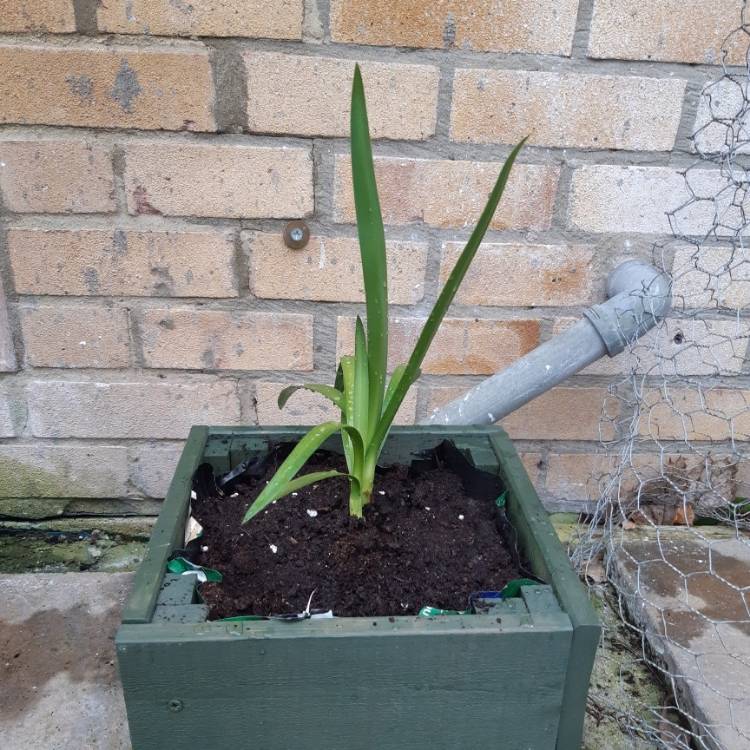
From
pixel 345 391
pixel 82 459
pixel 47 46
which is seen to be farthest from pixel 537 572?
pixel 47 46

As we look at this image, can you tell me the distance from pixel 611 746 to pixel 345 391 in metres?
0.64

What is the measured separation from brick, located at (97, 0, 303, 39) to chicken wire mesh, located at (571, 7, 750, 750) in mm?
732

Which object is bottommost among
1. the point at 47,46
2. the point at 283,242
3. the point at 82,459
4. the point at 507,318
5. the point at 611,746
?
the point at 611,746

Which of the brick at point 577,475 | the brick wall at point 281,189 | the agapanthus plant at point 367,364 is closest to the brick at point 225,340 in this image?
the brick wall at point 281,189

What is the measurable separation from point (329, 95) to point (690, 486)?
1068mm

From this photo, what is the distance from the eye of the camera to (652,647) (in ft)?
3.58

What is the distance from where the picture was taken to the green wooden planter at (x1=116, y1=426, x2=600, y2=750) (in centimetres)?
61

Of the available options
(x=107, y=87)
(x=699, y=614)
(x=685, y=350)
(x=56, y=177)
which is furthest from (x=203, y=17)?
(x=699, y=614)

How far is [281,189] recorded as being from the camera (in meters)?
1.16

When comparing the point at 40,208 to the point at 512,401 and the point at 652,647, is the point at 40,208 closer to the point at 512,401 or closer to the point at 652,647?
the point at 512,401

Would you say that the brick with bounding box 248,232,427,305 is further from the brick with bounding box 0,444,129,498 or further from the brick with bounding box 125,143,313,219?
the brick with bounding box 0,444,129,498

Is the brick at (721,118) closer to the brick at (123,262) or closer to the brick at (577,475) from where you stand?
the brick at (577,475)

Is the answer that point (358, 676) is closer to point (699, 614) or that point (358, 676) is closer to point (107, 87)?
point (699, 614)

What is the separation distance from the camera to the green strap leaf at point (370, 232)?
0.67 meters
